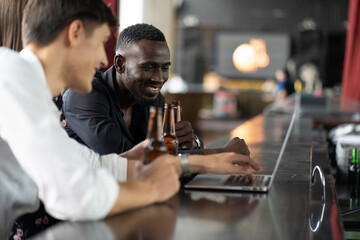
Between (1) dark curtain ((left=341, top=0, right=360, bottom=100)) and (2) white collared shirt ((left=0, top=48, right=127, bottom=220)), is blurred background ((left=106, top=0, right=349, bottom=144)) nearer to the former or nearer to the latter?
(1) dark curtain ((left=341, top=0, right=360, bottom=100))

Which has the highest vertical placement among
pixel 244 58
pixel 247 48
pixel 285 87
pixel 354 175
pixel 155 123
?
pixel 155 123

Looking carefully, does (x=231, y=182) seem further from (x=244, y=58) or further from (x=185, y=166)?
(x=244, y=58)

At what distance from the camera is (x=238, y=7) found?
1352cm

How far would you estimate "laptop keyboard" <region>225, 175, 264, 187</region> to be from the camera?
1.47 m

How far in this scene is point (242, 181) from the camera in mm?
1516

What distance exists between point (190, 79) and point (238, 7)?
7.47 feet

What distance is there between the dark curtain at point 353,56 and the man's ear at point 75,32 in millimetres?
7732

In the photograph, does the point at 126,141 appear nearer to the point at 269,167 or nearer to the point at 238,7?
the point at 269,167

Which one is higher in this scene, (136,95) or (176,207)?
(136,95)

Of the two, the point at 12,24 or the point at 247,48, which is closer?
the point at 12,24

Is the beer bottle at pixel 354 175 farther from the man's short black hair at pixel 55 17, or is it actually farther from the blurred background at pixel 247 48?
the blurred background at pixel 247 48

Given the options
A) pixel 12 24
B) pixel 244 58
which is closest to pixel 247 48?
pixel 244 58

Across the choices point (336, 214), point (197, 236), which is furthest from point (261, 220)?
point (336, 214)

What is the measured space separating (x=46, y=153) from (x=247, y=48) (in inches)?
521
